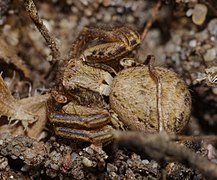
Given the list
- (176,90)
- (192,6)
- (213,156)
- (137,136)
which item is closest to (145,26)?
(192,6)

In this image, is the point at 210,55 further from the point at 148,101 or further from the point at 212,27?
the point at 148,101

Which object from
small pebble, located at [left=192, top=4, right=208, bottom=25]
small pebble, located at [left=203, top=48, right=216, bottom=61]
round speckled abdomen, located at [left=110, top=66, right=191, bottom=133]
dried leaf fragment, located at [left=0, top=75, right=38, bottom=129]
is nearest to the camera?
round speckled abdomen, located at [left=110, top=66, right=191, bottom=133]

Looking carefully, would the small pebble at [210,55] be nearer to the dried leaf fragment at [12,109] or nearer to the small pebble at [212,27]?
the small pebble at [212,27]

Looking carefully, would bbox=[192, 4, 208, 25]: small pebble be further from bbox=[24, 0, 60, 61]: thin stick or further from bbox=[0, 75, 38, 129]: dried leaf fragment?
bbox=[0, 75, 38, 129]: dried leaf fragment

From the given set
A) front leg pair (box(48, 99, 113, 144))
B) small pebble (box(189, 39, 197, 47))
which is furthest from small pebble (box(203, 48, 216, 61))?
front leg pair (box(48, 99, 113, 144))

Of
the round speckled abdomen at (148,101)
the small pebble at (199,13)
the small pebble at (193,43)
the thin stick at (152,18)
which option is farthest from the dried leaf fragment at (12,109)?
the small pebble at (199,13)
